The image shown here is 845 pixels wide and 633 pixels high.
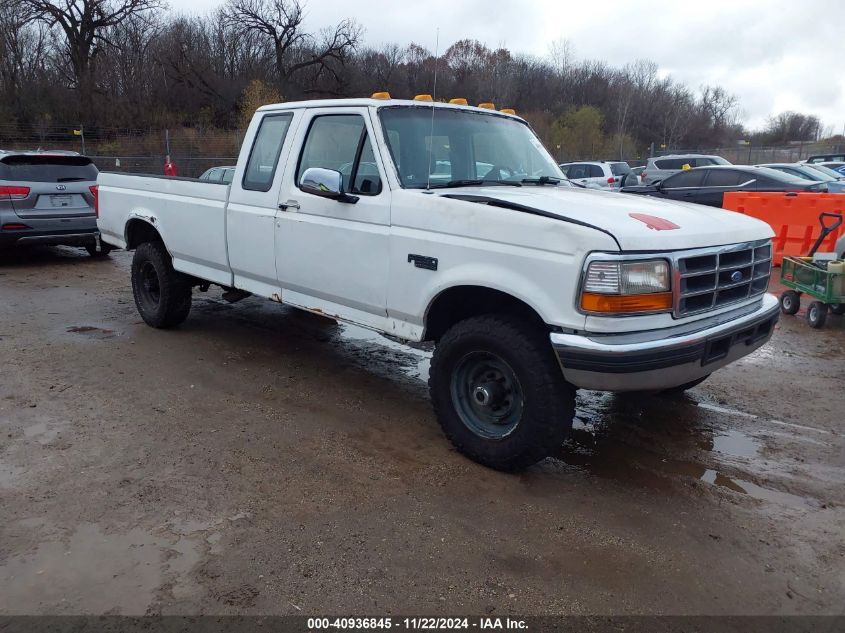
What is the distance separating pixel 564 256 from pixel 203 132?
94.6 feet

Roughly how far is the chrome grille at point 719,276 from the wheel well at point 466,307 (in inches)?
30.5

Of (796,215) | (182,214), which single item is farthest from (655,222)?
(796,215)

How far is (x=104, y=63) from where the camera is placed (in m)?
41.1

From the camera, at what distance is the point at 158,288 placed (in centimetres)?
687

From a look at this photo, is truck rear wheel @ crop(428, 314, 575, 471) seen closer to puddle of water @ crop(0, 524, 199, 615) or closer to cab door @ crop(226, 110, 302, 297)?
puddle of water @ crop(0, 524, 199, 615)

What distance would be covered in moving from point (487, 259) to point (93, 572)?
8.06ft

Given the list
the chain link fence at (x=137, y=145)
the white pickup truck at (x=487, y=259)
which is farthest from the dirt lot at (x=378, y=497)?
the chain link fence at (x=137, y=145)

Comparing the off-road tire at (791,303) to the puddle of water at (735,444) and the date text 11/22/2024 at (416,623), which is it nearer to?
the puddle of water at (735,444)

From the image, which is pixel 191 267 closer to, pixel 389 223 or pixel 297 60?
pixel 389 223

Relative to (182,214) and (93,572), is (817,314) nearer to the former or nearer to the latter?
(182,214)

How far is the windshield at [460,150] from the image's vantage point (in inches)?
174

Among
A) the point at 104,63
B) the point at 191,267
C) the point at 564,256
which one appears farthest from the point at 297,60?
the point at 564,256

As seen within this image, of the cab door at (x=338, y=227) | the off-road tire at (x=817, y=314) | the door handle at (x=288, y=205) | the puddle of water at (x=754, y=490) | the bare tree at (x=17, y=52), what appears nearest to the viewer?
the puddle of water at (x=754, y=490)

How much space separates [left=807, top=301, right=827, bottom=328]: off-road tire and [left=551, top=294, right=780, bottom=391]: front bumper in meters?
4.38
